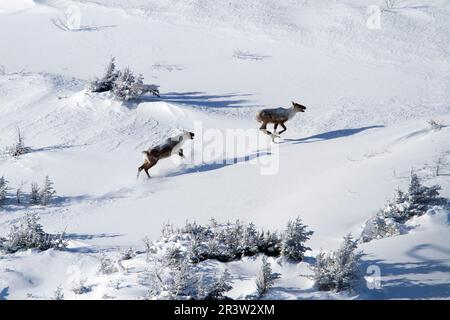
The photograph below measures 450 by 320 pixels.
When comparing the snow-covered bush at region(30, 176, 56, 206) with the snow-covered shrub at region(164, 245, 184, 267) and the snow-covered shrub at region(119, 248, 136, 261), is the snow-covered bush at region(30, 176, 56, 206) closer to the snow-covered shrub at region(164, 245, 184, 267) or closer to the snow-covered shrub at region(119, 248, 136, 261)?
the snow-covered shrub at region(119, 248, 136, 261)

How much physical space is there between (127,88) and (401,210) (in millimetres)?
8186

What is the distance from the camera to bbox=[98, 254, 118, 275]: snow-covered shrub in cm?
742

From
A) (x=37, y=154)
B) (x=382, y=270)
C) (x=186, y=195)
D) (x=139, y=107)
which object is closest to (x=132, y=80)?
(x=139, y=107)

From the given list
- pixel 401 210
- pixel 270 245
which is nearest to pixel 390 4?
pixel 401 210

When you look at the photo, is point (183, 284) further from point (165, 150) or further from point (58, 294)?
point (165, 150)

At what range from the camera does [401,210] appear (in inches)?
332

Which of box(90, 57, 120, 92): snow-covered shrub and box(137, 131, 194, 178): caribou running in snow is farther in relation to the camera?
box(90, 57, 120, 92): snow-covered shrub

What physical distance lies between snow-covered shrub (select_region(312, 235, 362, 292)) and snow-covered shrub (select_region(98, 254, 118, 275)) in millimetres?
2732

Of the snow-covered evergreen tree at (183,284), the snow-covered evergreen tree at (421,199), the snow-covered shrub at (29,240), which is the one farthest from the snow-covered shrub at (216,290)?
the snow-covered evergreen tree at (421,199)

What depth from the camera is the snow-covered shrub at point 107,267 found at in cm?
742

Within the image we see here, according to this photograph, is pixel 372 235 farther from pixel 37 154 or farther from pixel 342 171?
pixel 37 154

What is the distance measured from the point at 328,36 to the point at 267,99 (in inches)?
207

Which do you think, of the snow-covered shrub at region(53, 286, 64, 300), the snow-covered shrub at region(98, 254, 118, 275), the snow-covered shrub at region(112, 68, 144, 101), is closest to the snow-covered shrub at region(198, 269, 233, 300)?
the snow-covered shrub at region(98, 254, 118, 275)

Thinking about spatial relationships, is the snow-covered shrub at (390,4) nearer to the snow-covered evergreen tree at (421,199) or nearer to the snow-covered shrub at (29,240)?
the snow-covered evergreen tree at (421,199)
